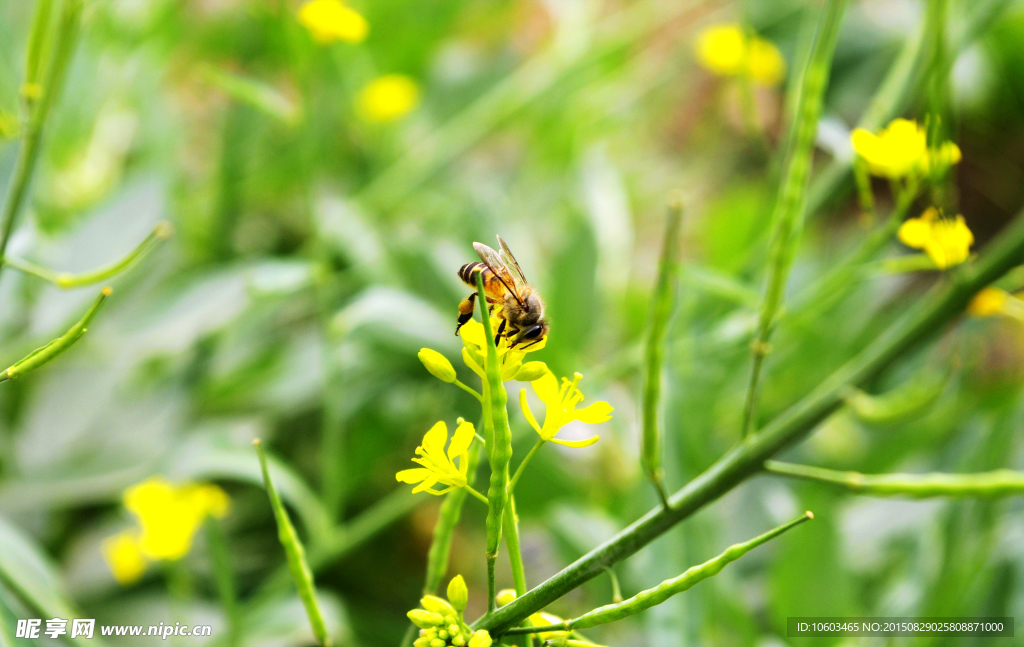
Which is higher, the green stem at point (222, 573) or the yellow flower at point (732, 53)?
the yellow flower at point (732, 53)

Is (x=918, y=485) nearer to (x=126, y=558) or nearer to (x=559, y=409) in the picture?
(x=559, y=409)

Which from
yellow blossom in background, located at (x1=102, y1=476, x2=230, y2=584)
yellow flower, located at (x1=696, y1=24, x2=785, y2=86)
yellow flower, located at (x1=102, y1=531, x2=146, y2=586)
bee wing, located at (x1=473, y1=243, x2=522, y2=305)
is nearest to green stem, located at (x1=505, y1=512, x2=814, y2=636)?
bee wing, located at (x1=473, y1=243, x2=522, y2=305)

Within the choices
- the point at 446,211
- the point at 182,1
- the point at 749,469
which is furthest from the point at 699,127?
the point at 749,469

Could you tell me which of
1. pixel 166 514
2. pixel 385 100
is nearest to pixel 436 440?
pixel 166 514

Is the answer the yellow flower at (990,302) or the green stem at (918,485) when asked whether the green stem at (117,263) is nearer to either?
the green stem at (918,485)

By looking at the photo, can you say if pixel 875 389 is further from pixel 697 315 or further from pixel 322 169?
pixel 322 169

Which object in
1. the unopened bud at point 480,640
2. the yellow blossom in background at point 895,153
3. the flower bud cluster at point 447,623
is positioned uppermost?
the yellow blossom in background at point 895,153

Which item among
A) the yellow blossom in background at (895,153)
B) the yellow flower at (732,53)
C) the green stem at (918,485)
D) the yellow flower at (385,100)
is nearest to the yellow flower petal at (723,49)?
the yellow flower at (732,53)
